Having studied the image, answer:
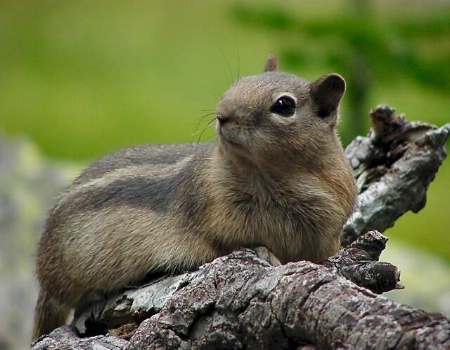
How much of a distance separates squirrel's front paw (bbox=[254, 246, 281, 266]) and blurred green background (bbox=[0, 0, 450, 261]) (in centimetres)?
200

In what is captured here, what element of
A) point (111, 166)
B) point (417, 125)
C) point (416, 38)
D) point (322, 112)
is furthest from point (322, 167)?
point (416, 38)

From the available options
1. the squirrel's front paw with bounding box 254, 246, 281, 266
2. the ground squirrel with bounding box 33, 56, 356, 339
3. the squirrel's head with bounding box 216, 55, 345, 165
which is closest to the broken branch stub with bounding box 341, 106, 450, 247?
the ground squirrel with bounding box 33, 56, 356, 339

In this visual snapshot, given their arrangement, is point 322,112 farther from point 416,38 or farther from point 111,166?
point 416,38

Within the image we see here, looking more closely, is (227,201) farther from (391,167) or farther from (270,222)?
(391,167)

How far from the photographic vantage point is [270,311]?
11.0ft

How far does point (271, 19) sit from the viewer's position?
802 centimetres

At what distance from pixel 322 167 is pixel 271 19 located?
3.55m

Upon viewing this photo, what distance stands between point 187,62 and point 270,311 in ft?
40.5

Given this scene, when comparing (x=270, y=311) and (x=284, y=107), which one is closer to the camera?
(x=270, y=311)

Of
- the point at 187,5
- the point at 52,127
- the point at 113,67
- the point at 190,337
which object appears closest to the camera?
the point at 190,337

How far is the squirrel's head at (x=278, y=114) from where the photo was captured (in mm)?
4336

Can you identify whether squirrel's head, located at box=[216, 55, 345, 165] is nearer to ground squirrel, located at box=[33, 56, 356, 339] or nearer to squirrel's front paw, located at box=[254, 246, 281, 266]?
ground squirrel, located at box=[33, 56, 356, 339]

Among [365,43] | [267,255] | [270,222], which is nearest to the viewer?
[267,255]

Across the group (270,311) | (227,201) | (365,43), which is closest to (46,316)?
(227,201)
